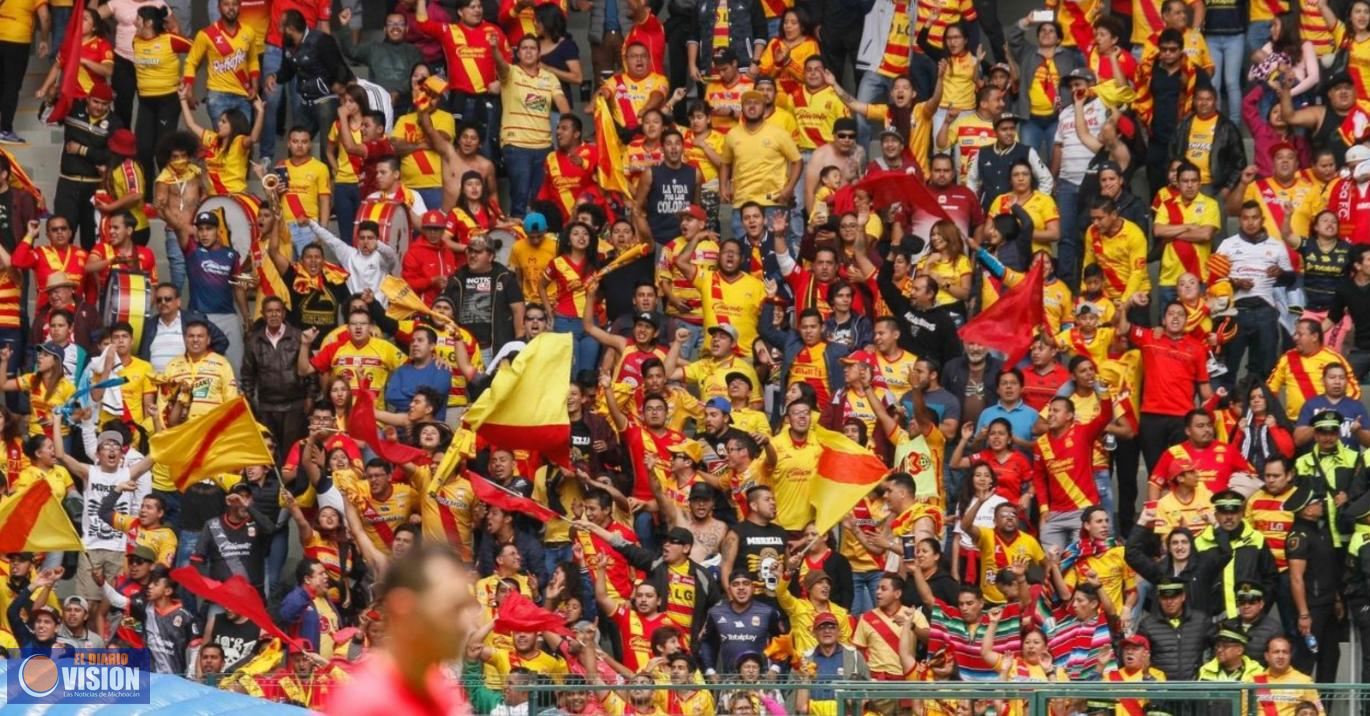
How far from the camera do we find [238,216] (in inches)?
823

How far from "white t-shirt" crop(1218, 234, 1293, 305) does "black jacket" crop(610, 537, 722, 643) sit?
451 centimetres

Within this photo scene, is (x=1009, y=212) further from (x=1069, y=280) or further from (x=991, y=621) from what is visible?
(x=991, y=621)

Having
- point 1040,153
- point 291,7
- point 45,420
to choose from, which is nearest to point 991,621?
point 1040,153

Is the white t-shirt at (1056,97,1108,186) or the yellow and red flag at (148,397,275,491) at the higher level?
the white t-shirt at (1056,97,1108,186)

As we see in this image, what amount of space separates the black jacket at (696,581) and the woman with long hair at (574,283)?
224 centimetres

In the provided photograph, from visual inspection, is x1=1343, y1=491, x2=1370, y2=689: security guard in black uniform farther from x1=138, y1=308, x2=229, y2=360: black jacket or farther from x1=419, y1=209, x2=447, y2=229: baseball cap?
x1=138, y1=308, x2=229, y2=360: black jacket

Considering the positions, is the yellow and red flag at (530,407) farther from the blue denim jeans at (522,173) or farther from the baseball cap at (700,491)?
the blue denim jeans at (522,173)

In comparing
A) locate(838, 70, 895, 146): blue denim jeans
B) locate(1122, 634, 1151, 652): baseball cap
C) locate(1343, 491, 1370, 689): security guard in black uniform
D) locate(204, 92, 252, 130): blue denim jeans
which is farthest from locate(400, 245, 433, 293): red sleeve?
locate(1343, 491, 1370, 689): security guard in black uniform

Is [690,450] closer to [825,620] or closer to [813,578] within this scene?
[813,578]

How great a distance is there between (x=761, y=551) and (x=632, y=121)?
193 inches

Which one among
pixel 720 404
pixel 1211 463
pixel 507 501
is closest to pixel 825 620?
pixel 507 501

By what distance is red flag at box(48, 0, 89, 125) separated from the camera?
22078 millimetres

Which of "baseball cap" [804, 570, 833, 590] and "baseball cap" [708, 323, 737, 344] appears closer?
"baseball cap" [804, 570, 833, 590]

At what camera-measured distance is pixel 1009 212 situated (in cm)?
2012
